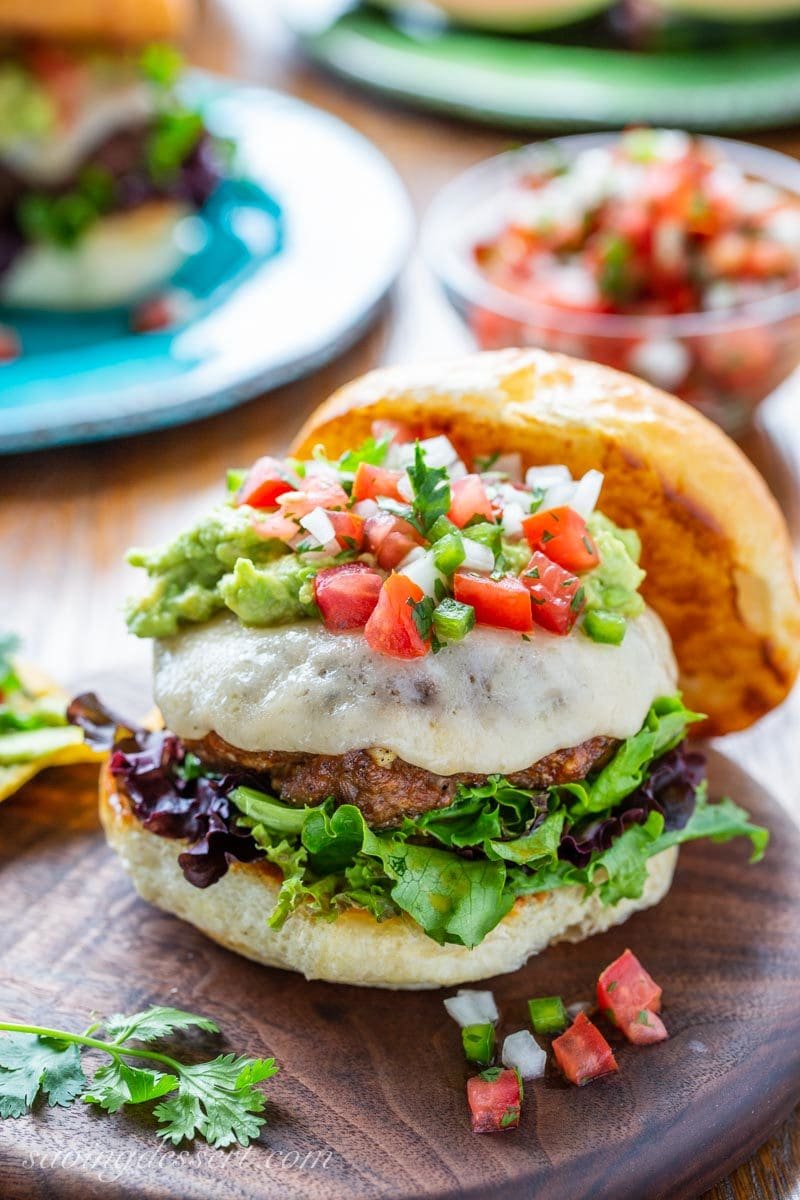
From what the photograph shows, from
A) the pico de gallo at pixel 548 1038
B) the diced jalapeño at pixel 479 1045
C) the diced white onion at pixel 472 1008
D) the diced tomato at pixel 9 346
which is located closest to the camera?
the pico de gallo at pixel 548 1038

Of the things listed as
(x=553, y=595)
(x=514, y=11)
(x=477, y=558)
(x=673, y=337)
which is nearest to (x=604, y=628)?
(x=553, y=595)

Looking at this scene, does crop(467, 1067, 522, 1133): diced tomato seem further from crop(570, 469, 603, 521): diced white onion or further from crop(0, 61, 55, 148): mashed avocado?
crop(0, 61, 55, 148): mashed avocado

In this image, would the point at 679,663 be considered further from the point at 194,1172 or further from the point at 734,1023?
the point at 194,1172

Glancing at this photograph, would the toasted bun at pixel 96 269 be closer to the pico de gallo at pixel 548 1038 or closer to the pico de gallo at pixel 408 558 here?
the pico de gallo at pixel 408 558

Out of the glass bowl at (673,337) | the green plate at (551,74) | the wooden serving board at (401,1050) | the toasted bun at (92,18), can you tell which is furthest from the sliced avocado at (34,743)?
the green plate at (551,74)

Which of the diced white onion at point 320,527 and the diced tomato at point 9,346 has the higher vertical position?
the diced white onion at point 320,527

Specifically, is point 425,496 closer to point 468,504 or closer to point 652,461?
point 468,504
